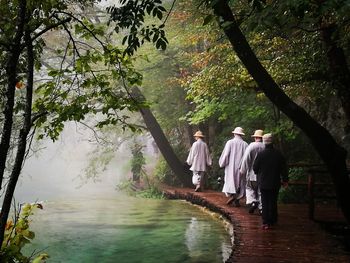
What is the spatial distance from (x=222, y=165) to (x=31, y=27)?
845 cm

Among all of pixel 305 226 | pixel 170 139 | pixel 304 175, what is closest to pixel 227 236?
pixel 305 226

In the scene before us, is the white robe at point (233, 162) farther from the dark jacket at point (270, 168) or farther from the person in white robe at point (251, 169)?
the dark jacket at point (270, 168)

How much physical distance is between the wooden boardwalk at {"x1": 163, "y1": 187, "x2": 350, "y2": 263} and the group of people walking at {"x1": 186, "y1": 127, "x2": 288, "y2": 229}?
0.42 m

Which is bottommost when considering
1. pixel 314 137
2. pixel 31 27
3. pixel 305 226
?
pixel 305 226

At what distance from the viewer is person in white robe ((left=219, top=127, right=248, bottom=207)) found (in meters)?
12.1

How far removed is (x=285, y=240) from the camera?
774cm

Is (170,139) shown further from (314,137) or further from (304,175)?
(314,137)

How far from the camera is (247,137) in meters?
17.7

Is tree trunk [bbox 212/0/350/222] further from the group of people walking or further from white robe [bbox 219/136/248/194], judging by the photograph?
white robe [bbox 219/136/248/194]

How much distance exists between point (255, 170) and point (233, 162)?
326 cm

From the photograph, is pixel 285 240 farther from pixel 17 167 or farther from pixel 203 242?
pixel 17 167

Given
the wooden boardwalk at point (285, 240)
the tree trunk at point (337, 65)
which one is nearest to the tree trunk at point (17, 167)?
the wooden boardwalk at point (285, 240)

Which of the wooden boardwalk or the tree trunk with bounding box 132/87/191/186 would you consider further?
the tree trunk with bounding box 132/87/191/186

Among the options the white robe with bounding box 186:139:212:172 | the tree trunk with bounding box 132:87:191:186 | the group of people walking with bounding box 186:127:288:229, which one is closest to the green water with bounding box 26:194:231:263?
the group of people walking with bounding box 186:127:288:229
